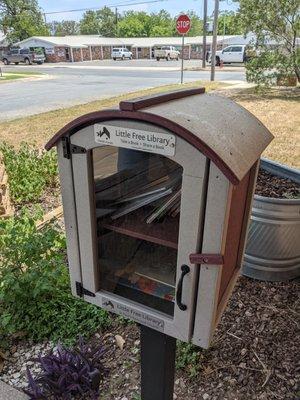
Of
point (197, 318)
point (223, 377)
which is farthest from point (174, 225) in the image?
point (223, 377)

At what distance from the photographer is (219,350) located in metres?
2.20

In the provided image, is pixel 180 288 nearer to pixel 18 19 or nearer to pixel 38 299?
pixel 38 299

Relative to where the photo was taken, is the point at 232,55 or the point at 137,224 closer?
the point at 137,224

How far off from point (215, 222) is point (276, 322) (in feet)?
5.46

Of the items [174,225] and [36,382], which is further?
[36,382]

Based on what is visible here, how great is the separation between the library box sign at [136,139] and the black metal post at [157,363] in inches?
29.1

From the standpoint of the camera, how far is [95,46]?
175ft

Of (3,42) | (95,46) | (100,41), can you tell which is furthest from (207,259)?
(3,42)

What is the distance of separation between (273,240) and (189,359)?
3.50ft

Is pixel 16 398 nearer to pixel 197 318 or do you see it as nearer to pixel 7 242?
pixel 7 242

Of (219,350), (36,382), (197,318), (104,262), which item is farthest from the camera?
(219,350)

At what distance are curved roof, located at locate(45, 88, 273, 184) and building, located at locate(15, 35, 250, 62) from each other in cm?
4748

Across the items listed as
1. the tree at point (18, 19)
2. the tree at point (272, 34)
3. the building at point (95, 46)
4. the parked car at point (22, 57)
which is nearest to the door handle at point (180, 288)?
the tree at point (272, 34)

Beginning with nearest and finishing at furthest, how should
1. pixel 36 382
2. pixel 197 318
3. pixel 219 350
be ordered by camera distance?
pixel 197 318, pixel 36 382, pixel 219 350
